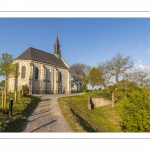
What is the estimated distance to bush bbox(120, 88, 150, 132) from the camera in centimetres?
848

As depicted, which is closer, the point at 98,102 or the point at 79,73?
the point at 98,102

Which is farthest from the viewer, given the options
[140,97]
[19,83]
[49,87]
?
[49,87]

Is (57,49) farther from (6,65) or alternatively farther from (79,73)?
(6,65)

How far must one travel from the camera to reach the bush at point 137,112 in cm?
848

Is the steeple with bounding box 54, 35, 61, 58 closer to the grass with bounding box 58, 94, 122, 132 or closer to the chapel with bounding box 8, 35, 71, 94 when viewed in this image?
the chapel with bounding box 8, 35, 71, 94

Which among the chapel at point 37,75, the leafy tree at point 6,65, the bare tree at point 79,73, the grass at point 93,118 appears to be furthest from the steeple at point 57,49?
the leafy tree at point 6,65

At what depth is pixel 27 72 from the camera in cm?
2750

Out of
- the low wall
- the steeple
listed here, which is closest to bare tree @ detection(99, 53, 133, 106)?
the low wall

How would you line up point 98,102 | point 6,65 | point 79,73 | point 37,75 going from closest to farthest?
point 6,65, point 98,102, point 37,75, point 79,73

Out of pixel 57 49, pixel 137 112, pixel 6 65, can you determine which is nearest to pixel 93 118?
pixel 137 112

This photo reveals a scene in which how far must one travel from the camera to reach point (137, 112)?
343 inches

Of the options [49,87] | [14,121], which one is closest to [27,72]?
[49,87]
